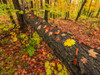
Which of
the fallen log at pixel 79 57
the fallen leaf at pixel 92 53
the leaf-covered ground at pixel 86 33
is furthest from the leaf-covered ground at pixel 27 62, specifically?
the leaf-covered ground at pixel 86 33

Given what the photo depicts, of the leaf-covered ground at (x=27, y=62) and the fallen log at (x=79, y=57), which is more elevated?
the fallen log at (x=79, y=57)

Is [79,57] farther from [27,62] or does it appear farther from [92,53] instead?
[27,62]

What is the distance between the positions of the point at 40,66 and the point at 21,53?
1318mm

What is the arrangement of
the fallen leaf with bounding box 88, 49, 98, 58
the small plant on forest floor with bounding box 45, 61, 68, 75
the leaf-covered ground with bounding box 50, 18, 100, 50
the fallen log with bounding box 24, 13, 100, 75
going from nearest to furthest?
the fallen log with bounding box 24, 13, 100, 75 → the fallen leaf with bounding box 88, 49, 98, 58 → the small plant on forest floor with bounding box 45, 61, 68, 75 → the leaf-covered ground with bounding box 50, 18, 100, 50

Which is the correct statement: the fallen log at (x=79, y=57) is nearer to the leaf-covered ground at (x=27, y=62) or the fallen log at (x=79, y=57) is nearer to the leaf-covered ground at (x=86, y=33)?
the leaf-covered ground at (x=86, y=33)

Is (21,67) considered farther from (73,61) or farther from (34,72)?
(73,61)

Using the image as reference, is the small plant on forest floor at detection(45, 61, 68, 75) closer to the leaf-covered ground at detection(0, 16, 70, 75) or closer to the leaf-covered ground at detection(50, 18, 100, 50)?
the leaf-covered ground at detection(0, 16, 70, 75)

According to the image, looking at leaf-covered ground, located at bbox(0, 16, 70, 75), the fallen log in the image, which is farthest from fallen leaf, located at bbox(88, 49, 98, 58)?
leaf-covered ground, located at bbox(0, 16, 70, 75)

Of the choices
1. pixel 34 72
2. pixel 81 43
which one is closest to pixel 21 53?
pixel 34 72

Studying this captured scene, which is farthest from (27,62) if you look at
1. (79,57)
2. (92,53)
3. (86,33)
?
(86,33)

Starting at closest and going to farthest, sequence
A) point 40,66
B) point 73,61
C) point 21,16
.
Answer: point 73,61
point 40,66
point 21,16

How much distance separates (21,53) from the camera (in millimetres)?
3174

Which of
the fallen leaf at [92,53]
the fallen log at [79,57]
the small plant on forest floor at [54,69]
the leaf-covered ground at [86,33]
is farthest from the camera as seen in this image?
the leaf-covered ground at [86,33]

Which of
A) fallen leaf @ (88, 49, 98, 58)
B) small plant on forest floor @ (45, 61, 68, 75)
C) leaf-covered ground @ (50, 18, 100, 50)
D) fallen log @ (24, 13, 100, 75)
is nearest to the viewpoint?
fallen log @ (24, 13, 100, 75)
